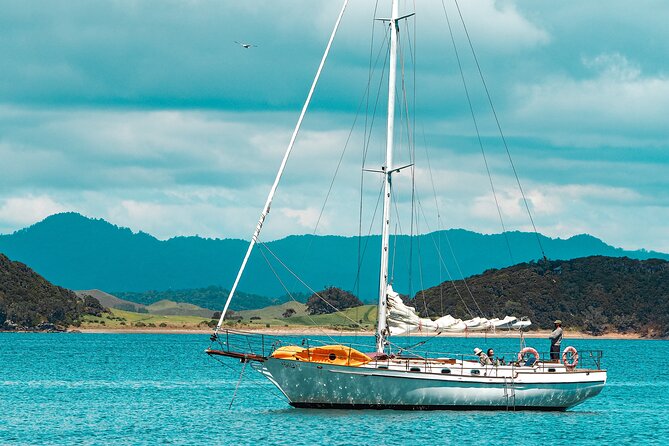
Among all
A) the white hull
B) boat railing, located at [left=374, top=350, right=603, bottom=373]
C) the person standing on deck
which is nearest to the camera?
the white hull

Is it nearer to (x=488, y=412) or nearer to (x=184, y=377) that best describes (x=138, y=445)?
(x=488, y=412)

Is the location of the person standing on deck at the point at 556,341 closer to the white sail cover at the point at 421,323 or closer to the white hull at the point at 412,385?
the white hull at the point at 412,385

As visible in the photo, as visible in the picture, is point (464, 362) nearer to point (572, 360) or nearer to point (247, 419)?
point (572, 360)

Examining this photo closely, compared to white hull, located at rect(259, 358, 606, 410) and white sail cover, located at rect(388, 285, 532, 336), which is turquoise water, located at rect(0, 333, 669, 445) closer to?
white hull, located at rect(259, 358, 606, 410)

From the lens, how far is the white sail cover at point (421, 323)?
188ft

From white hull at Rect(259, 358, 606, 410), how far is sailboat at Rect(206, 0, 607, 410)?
0.05 meters

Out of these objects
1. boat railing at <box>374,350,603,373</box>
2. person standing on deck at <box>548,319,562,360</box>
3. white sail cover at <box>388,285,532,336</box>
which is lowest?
boat railing at <box>374,350,603,373</box>

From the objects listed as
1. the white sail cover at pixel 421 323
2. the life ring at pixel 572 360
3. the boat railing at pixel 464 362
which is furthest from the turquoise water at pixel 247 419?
the white sail cover at pixel 421 323

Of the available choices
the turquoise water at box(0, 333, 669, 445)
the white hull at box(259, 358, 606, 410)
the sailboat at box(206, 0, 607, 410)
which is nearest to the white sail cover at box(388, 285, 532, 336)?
the sailboat at box(206, 0, 607, 410)

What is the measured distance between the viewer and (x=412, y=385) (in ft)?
180

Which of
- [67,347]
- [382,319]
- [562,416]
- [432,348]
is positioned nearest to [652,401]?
[562,416]

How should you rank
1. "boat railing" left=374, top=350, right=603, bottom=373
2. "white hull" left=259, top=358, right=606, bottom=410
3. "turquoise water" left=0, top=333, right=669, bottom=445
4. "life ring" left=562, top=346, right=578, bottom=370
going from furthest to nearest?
"life ring" left=562, top=346, right=578, bottom=370 < "boat railing" left=374, top=350, right=603, bottom=373 < "white hull" left=259, top=358, right=606, bottom=410 < "turquoise water" left=0, top=333, right=669, bottom=445

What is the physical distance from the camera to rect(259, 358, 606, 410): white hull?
54.6 m

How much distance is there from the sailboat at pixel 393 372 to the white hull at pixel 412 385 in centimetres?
5
